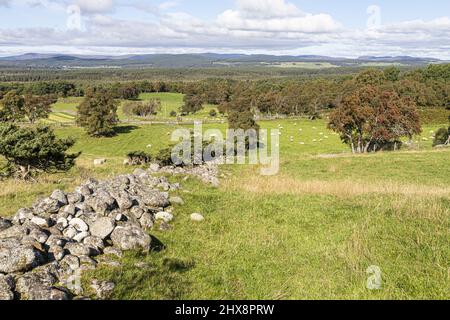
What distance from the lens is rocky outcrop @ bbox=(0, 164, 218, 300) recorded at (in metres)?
7.63

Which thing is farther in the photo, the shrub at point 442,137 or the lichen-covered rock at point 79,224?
the shrub at point 442,137

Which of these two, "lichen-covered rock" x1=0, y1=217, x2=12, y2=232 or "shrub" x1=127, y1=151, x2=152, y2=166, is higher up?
"lichen-covered rock" x1=0, y1=217, x2=12, y2=232

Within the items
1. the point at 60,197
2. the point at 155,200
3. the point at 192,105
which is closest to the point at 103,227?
the point at 60,197

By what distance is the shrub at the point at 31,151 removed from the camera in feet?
Answer: 75.9

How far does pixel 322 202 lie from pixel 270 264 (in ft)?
21.9

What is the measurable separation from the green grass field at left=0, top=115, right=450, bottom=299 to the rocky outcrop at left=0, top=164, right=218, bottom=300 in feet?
1.59

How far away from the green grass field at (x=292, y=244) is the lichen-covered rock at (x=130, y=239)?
368 millimetres

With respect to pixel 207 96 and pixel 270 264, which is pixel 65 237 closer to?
pixel 270 264

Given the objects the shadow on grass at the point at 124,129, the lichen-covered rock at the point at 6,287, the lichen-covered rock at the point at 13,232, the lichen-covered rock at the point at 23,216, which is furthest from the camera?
the shadow on grass at the point at 124,129

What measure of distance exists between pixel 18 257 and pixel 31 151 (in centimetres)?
1741

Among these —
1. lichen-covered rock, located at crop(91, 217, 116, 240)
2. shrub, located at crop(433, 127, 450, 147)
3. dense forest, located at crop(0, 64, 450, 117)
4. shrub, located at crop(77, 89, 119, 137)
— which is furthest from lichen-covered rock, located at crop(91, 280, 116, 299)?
dense forest, located at crop(0, 64, 450, 117)

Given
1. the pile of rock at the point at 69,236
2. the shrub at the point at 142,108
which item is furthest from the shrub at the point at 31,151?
the shrub at the point at 142,108

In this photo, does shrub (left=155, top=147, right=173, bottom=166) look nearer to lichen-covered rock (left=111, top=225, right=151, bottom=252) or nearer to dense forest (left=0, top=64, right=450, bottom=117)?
lichen-covered rock (left=111, top=225, right=151, bottom=252)

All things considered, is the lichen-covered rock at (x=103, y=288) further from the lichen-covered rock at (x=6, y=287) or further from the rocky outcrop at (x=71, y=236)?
the lichen-covered rock at (x=6, y=287)
